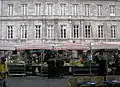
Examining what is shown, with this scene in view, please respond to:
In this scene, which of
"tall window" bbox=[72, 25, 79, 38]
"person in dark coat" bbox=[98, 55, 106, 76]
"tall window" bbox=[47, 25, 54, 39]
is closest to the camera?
"person in dark coat" bbox=[98, 55, 106, 76]

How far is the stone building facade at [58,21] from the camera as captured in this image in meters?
56.7

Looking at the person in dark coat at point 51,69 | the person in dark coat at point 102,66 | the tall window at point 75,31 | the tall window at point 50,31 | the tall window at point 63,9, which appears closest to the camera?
the person in dark coat at point 102,66

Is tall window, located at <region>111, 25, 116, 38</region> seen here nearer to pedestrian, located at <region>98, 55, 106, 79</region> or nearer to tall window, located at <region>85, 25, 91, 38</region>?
tall window, located at <region>85, 25, 91, 38</region>

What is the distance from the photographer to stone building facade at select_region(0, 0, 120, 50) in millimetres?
56656

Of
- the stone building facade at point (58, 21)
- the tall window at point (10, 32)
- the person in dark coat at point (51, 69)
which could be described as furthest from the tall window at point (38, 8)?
the person in dark coat at point (51, 69)

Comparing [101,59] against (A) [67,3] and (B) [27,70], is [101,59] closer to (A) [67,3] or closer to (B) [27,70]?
(B) [27,70]

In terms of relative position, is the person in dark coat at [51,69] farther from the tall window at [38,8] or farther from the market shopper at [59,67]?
the tall window at [38,8]

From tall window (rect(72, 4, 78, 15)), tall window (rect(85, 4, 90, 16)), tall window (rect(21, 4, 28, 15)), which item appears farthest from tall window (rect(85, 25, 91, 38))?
tall window (rect(21, 4, 28, 15))

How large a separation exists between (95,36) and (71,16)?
4.76 metres

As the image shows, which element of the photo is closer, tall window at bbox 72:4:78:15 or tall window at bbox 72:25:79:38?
tall window at bbox 72:25:79:38

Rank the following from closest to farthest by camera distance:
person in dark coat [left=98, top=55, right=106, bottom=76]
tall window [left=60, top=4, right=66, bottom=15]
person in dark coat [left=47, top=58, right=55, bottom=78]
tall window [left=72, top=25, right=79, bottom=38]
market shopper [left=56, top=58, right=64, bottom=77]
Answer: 1. person in dark coat [left=98, top=55, right=106, bottom=76]
2. person in dark coat [left=47, top=58, right=55, bottom=78]
3. market shopper [left=56, top=58, right=64, bottom=77]
4. tall window [left=72, top=25, right=79, bottom=38]
5. tall window [left=60, top=4, right=66, bottom=15]

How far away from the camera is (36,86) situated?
2114 centimetres

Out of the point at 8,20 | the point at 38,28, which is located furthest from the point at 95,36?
the point at 8,20

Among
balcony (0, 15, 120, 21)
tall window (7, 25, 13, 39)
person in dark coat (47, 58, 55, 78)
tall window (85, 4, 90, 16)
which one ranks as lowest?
person in dark coat (47, 58, 55, 78)
